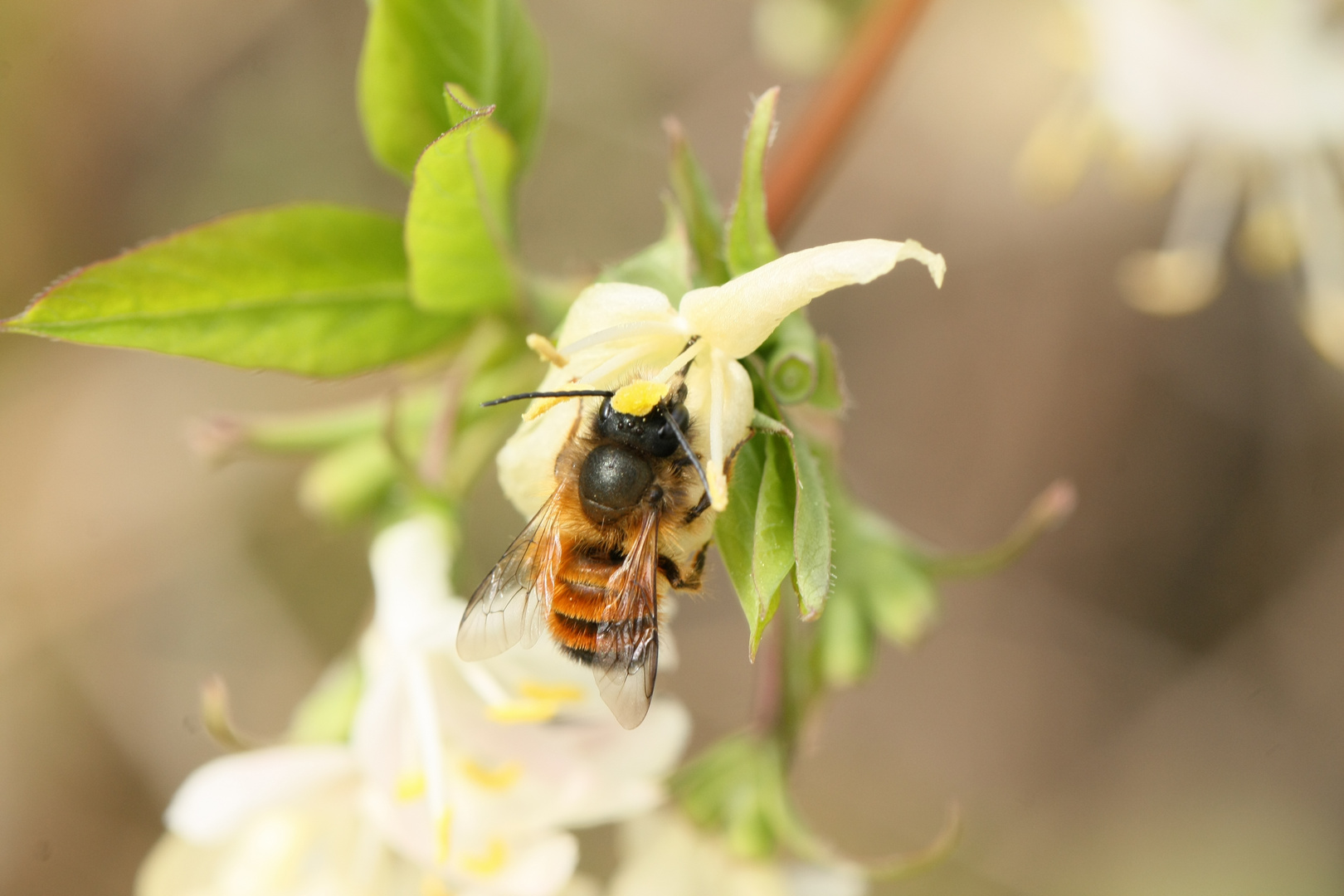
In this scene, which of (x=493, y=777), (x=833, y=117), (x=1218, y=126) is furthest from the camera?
(x=1218, y=126)

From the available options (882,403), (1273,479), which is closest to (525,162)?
(882,403)

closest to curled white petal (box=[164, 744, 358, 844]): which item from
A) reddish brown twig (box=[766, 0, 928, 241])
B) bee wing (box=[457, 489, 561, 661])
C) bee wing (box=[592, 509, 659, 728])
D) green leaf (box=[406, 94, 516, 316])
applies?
bee wing (box=[457, 489, 561, 661])

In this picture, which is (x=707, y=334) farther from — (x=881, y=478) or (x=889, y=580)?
(x=881, y=478)


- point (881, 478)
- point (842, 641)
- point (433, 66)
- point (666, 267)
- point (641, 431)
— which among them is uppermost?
point (433, 66)

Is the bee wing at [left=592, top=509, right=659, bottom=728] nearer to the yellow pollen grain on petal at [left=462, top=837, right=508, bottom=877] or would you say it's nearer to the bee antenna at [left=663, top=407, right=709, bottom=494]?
the bee antenna at [left=663, top=407, right=709, bottom=494]

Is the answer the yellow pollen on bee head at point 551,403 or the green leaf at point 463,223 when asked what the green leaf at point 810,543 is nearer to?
the yellow pollen on bee head at point 551,403

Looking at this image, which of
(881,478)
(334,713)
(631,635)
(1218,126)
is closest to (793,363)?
(631,635)

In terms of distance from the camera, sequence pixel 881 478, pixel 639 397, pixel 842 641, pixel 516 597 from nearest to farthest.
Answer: pixel 639 397 < pixel 516 597 < pixel 842 641 < pixel 881 478
